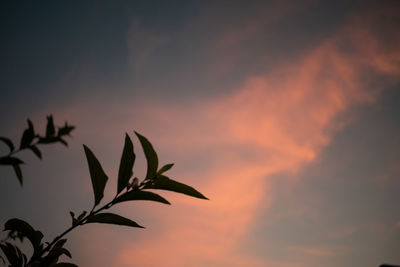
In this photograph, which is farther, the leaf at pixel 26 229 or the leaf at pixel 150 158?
the leaf at pixel 150 158

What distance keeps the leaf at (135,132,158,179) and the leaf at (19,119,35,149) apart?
3.08 ft

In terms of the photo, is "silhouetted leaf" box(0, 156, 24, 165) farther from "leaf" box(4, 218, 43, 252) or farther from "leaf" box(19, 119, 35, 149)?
"leaf" box(4, 218, 43, 252)

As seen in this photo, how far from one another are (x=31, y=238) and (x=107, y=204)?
1.76 feet

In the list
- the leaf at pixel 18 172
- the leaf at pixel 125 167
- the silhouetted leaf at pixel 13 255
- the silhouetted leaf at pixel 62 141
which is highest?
the leaf at pixel 125 167

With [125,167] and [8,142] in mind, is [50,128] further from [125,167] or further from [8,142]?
[125,167]

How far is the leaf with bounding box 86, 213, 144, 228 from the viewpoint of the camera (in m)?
1.66

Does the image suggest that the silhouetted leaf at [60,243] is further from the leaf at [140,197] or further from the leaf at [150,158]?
the leaf at [150,158]

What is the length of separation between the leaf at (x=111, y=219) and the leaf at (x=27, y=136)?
908 millimetres

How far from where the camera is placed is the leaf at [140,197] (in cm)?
171

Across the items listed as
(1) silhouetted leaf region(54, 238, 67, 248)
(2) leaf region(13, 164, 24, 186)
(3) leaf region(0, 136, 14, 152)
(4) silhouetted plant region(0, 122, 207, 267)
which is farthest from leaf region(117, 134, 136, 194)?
(3) leaf region(0, 136, 14, 152)

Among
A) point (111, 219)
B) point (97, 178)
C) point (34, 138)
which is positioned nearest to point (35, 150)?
point (34, 138)

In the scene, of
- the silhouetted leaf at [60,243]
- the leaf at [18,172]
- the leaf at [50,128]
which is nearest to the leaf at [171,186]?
the silhouetted leaf at [60,243]

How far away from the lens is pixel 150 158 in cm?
187

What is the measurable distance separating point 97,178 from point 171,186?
540mm
